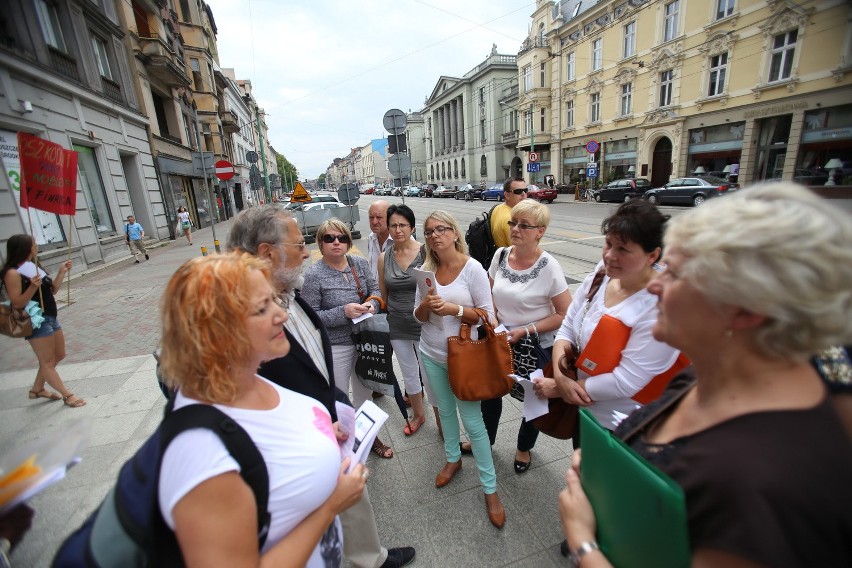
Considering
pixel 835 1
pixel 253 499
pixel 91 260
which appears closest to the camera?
pixel 253 499

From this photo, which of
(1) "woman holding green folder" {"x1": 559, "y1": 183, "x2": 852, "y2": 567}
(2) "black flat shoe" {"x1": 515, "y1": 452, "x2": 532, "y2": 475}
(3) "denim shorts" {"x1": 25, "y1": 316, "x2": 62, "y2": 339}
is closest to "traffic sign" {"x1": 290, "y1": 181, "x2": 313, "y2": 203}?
(3) "denim shorts" {"x1": 25, "y1": 316, "x2": 62, "y2": 339}

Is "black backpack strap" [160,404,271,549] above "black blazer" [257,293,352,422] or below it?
above

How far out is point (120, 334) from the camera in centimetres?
591

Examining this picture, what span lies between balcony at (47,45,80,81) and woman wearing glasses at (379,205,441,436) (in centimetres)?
1190

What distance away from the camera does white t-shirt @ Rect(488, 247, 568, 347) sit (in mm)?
2484

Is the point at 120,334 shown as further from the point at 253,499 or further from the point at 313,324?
the point at 253,499

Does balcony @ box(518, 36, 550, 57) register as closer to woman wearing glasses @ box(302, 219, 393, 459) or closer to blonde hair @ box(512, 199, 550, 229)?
blonde hair @ box(512, 199, 550, 229)

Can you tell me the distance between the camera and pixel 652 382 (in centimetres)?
169

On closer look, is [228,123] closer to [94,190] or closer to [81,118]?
[94,190]

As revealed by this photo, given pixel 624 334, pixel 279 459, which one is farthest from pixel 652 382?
pixel 279 459

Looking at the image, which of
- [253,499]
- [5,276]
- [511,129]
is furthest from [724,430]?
[511,129]

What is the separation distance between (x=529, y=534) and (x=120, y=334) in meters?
6.60

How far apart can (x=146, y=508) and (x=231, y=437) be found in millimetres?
222

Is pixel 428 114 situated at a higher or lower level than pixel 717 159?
higher
